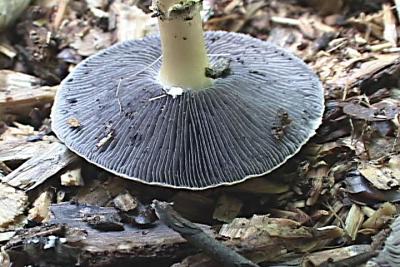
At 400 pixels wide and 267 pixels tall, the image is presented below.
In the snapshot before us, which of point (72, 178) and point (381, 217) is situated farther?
point (72, 178)

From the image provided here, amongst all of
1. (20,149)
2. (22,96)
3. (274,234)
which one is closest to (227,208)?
(274,234)

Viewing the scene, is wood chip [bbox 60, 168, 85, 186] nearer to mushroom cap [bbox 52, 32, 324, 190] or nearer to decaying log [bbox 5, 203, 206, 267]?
mushroom cap [bbox 52, 32, 324, 190]

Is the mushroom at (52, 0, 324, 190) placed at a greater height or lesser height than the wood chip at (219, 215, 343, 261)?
greater

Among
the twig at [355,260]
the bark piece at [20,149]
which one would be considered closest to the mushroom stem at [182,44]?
the bark piece at [20,149]

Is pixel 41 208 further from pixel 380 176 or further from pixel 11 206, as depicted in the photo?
pixel 380 176

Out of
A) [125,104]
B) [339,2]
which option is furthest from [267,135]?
[339,2]

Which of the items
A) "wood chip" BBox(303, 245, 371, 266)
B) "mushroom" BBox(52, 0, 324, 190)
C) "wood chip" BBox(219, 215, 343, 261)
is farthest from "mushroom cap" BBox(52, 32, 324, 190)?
"wood chip" BBox(303, 245, 371, 266)
